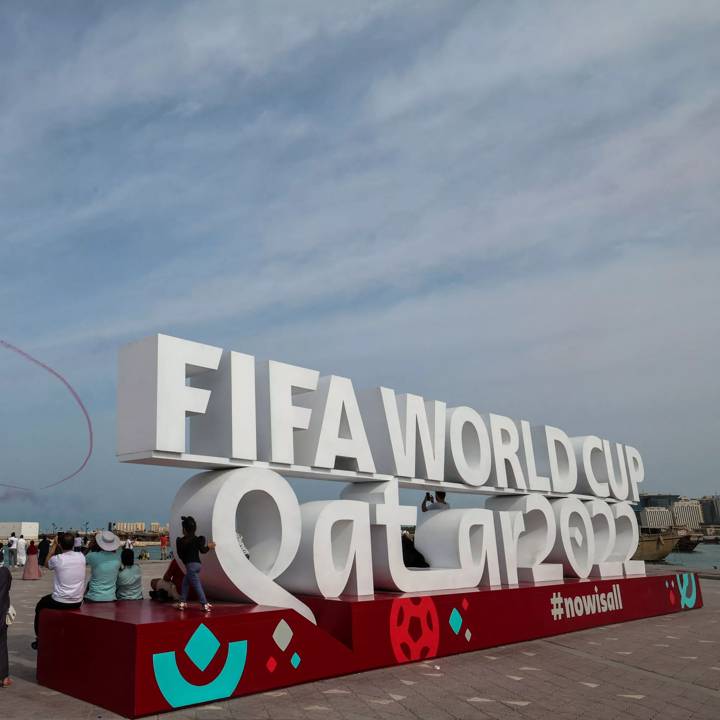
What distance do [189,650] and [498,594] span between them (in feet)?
19.1

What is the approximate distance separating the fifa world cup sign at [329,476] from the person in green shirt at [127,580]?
2.67ft

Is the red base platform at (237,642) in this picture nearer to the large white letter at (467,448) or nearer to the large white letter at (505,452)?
the large white letter at (467,448)

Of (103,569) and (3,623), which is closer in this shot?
(3,623)

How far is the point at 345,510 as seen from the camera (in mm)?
9766

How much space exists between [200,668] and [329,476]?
3.70 meters

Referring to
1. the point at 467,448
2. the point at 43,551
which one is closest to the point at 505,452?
the point at 467,448

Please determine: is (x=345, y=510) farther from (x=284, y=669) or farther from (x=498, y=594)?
(x=498, y=594)

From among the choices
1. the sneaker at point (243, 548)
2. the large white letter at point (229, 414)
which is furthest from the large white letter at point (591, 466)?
the large white letter at point (229, 414)

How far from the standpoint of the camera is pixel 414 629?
9.55 m

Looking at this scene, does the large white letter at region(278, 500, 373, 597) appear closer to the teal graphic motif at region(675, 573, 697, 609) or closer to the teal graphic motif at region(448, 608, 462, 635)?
the teal graphic motif at region(448, 608, 462, 635)

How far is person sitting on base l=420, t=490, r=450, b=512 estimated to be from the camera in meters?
12.4

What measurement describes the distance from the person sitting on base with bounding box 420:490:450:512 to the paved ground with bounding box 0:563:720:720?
2.54 metres

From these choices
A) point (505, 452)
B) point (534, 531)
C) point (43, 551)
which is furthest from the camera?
point (43, 551)

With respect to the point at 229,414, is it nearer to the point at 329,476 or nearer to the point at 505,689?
the point at 329,476
